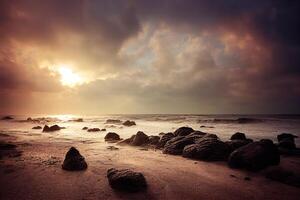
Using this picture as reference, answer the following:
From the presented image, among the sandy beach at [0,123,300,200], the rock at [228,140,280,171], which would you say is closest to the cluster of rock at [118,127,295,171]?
the rock at [228,140,280,171]

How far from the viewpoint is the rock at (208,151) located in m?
8.22

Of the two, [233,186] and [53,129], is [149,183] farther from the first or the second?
[53,129]

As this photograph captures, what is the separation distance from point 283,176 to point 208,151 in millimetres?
3006

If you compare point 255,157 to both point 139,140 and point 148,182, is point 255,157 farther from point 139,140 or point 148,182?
point 139,140

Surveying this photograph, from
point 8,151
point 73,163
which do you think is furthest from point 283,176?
point 8,151

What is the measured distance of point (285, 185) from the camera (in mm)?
5285

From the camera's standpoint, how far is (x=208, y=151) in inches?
328

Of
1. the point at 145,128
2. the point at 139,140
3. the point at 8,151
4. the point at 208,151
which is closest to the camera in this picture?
the point at 208,151

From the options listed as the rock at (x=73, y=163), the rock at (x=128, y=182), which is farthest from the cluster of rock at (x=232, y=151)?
the rock at (x=73, y=163)

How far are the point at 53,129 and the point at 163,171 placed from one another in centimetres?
1934

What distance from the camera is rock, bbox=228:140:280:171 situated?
6.64 m

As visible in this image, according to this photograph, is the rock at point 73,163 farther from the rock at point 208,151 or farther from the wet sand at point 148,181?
the rock at point 208,151

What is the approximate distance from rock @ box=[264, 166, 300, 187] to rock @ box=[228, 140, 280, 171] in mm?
437

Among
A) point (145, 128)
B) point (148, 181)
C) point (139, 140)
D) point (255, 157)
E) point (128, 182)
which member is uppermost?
point (255, 157)
